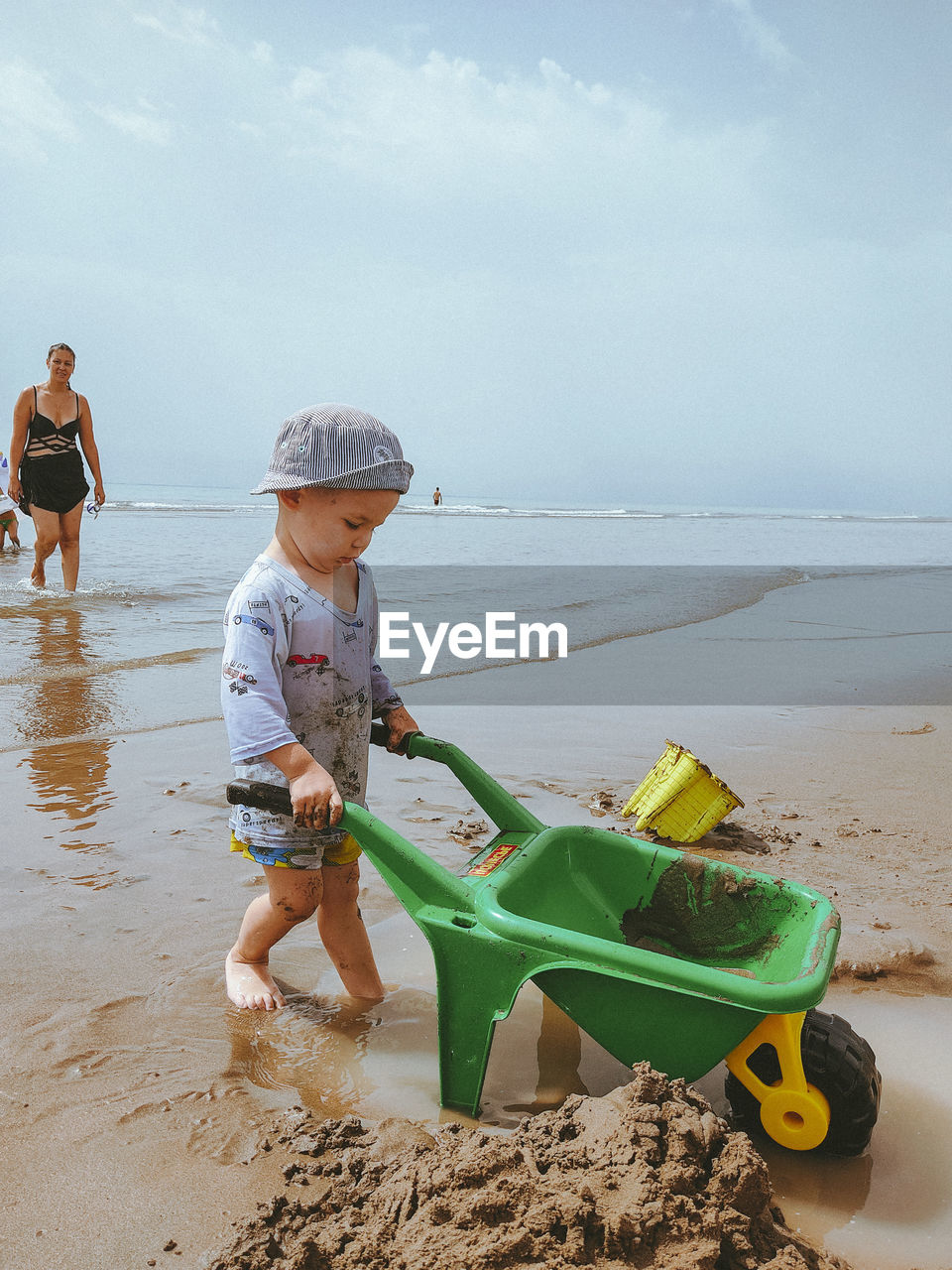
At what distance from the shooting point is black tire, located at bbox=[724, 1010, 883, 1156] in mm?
1805

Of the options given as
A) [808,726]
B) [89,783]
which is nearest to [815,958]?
[89,783]

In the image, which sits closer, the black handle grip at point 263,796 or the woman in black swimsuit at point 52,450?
the black handle grip at point 263,796

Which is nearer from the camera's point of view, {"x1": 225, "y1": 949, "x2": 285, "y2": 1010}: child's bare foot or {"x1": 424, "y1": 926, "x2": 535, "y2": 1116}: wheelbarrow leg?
{"x1": 424, "y1": 926, "x2": 535, "y2": 1116}: wheelbarrow leg

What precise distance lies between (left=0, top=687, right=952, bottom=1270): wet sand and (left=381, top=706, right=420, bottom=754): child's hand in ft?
2.11

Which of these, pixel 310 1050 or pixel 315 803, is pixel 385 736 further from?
pixel 310 1050

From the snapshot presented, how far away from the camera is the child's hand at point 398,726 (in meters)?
2.45

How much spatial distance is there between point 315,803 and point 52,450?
22.8 ft

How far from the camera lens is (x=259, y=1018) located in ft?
7.63

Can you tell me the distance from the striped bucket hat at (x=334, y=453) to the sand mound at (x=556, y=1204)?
1.30m

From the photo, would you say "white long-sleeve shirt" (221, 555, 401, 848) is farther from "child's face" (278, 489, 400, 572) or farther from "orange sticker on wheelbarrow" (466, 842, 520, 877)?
"orange sticker on wheelbarrow" (466, 842, 520, 877)

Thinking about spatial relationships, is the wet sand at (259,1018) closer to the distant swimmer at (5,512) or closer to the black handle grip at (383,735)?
the black handle grip at (383,735)

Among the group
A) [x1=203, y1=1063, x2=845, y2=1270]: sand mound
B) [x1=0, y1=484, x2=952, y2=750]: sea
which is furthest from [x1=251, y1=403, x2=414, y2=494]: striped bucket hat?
[x1=0, y1=484, x2=952, y2=750]: sea

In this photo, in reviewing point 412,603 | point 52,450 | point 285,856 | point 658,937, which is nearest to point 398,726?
point 285,856

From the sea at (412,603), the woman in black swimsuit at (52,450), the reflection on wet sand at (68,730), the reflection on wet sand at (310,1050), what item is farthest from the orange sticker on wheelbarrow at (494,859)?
the woman in black swimsuit at (52,450)
